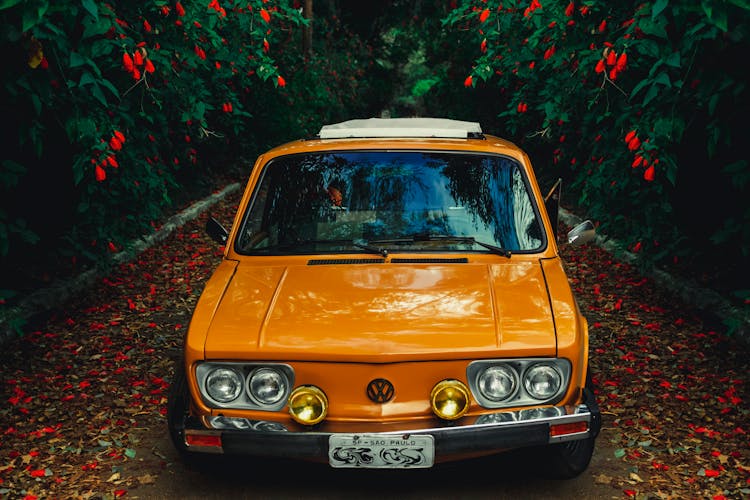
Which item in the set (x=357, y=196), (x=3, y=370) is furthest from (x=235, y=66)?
(x=357, y=196)

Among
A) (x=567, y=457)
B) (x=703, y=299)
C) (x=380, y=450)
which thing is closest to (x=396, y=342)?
(x=380, y=450)

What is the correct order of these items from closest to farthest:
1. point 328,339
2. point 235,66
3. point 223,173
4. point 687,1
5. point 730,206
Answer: point 328,339, point 687,1, point 730,206, point 235,66, point 223,173

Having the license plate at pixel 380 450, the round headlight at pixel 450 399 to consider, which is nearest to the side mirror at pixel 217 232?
the license plate at pixel 380 450

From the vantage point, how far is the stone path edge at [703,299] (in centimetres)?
612

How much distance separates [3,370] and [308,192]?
3.11 m

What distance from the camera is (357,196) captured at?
4.45m

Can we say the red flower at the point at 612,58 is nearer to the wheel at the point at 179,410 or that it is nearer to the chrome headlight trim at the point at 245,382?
the chrome headlight trim at the point at 245,382

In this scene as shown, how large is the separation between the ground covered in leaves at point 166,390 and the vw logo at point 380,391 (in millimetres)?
1546

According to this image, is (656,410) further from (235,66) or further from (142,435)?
(235,66)

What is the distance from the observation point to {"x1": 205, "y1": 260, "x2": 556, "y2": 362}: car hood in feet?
10.8

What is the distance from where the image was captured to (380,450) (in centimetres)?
321

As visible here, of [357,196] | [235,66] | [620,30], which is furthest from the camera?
[235,66]

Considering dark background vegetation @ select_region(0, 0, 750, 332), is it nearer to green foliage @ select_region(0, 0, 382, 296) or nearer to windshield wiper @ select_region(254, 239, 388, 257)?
green foliage @ select_region(0, 0, 382, 296)

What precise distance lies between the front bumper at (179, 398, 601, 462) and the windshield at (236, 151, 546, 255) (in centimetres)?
118
